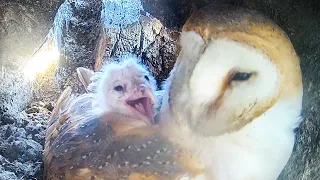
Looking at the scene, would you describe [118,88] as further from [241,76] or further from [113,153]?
[241,76]

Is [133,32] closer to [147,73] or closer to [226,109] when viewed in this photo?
[147,73]

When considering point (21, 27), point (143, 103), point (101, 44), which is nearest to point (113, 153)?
point (143, 103)

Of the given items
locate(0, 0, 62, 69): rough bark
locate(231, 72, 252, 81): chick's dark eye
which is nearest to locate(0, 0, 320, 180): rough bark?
locate(0, 0, 62, 69): rough bark

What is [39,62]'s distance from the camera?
0.97 metres

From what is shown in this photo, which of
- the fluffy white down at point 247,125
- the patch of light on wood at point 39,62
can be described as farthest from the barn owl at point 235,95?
the patch of light on wood at point 39,62

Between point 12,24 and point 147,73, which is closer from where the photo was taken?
point 147,73

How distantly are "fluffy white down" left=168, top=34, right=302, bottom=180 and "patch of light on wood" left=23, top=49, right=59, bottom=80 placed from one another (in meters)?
0.29

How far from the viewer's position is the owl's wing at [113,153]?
2.69 ft

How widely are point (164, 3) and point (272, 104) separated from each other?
258mm

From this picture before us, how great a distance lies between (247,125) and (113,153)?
22 cm

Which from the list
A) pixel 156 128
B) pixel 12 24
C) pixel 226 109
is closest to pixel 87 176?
pixel 156 128

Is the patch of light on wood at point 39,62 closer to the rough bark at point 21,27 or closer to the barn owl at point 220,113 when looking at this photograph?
the rough bark at point 21,27

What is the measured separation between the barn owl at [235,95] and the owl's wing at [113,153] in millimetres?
33

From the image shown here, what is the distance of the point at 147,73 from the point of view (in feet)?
2.84
